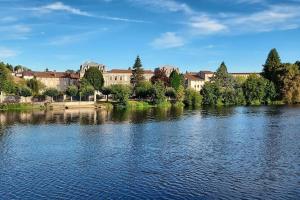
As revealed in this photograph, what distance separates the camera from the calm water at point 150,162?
33125 mm

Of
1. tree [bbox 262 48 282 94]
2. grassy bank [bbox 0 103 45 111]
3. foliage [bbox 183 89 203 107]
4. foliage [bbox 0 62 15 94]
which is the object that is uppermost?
tree [bbox 262 48 282 94]

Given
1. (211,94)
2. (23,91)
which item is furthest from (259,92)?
(23,91)

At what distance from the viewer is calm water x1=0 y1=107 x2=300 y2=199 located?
3312 centimetres

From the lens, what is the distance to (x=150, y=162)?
43781 mm

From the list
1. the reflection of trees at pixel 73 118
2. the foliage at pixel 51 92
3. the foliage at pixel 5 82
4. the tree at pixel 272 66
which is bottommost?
the reflection of trees at pixel 73 118

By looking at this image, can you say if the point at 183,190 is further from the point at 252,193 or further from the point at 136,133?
the point at 136,133

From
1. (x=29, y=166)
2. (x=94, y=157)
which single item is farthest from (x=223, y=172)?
(x=29, y=166)

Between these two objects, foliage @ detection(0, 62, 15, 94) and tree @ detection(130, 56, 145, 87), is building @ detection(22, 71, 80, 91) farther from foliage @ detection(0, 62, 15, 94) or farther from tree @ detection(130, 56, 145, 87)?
foliage @ detection(0, 62, 15, 94)

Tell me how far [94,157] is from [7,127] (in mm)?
31811

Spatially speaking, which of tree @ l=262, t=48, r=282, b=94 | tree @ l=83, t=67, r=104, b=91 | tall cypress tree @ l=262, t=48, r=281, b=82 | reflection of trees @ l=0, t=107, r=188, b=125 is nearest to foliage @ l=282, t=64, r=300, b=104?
tree @ l=262, t=48, r=282, b=94

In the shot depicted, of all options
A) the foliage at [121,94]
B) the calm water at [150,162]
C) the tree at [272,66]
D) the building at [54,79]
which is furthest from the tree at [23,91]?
the tree at [272,66]

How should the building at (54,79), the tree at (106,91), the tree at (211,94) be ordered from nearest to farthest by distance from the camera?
the tree at (106,91) < the tree at (211,94) < the building at (54,79)

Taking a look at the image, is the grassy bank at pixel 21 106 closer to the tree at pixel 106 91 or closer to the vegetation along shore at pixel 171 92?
the vegetation along shore at pixel 171 92

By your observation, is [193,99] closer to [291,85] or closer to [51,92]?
[291,85]
